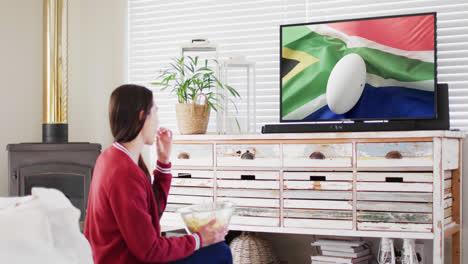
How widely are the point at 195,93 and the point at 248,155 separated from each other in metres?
0.58

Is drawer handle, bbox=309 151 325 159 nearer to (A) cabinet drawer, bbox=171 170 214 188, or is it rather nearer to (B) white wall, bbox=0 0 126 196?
(A) cabinet drawer, bbox=171 170 214 188

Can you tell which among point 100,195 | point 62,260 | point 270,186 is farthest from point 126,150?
point 270,186

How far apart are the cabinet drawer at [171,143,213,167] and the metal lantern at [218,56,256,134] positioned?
0.25 metres

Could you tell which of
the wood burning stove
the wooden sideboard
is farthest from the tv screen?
the wood burning stove

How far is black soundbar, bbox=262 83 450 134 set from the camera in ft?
8.25

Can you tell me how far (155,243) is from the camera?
146 cm

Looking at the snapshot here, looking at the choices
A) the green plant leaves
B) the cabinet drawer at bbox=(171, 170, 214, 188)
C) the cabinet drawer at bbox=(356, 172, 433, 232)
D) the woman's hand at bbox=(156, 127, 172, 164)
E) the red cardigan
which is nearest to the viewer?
the red cardigan

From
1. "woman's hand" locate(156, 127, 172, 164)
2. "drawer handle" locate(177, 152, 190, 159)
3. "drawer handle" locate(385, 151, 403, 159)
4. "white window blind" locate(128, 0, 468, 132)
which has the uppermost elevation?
"white window blind" locate(128, 0, 468, 132)

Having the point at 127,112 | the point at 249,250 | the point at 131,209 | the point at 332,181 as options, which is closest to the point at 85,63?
the point at 249,250

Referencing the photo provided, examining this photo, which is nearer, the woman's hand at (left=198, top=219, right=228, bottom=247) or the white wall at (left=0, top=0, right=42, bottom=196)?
the woman's hand at (left=198, top=219, right=228, bottom=247)

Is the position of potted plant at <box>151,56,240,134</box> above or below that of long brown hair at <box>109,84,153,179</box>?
above

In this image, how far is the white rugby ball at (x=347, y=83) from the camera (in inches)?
109

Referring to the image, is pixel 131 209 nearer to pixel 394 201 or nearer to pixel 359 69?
pixel 394 201

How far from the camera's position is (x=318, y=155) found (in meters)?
2.54
